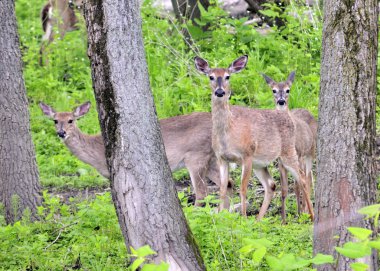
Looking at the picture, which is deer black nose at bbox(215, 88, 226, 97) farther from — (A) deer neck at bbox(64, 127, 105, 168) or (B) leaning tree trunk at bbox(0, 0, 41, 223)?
(B) leaning tree trunk at bbox(0, 0, 41, 223)

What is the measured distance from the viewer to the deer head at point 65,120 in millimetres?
11320

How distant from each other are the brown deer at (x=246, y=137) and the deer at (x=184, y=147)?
525 millimetres

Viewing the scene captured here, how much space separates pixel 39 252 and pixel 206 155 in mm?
3662

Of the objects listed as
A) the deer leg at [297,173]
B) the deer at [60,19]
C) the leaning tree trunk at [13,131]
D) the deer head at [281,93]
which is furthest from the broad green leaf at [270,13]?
the leaning tree trunk at [13,131]

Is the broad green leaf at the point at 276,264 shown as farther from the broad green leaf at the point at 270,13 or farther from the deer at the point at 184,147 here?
the broad green leaf at the point at 270,13

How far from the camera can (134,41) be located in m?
6.18

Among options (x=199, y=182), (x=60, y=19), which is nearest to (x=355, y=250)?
(x=199, y=182)

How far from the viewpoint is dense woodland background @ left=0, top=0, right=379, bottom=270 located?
747cm

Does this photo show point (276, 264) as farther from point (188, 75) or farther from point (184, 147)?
point (188, 75)

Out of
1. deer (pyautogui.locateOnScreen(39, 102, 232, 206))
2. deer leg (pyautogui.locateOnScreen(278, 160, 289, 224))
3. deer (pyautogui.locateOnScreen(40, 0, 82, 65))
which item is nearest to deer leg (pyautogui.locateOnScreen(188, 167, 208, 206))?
deer (pyautogui.locateOnScreen(39, 102, 232, 206))

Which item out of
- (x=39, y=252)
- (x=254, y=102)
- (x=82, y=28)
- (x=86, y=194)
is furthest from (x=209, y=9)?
(x=39, y=252)

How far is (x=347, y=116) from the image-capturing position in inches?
234

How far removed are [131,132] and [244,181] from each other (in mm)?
3928

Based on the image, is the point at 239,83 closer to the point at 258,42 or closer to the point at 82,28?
the point at 258,42
